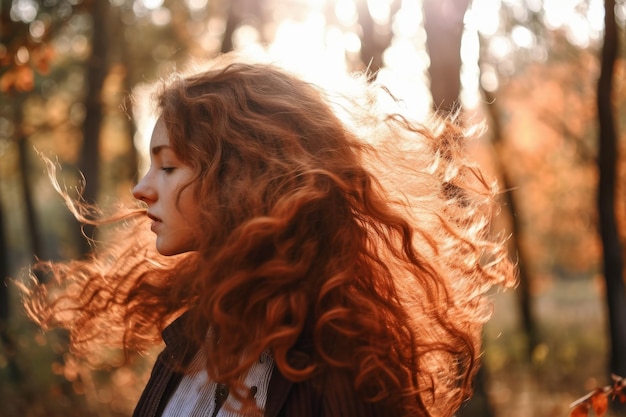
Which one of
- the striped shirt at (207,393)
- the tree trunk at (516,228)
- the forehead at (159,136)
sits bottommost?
the tree trunk at (516,228)

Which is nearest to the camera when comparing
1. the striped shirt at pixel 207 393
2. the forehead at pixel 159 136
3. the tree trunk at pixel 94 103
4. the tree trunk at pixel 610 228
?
the striped shirt at pixel 207 393

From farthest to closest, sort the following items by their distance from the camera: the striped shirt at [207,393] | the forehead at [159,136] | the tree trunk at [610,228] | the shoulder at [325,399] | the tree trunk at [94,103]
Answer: the tree trunk at [94,103] < the tree trunk at [610,228] < the forehead at [159,136] < the striped shirt at [207,393] < the shoulder at [325,399]

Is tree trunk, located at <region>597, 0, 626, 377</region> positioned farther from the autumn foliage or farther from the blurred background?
the autumn foliage

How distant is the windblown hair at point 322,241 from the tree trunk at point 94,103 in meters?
9.06

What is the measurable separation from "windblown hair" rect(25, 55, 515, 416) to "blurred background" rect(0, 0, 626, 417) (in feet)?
0.88

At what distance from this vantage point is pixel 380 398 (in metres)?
2.25

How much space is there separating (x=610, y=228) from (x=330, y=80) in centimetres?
708

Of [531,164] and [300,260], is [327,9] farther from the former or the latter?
[531,164]

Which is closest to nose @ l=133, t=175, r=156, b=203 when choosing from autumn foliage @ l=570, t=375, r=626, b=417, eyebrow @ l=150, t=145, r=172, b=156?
eyebrow @ l=150, t=145, r=172, b=156

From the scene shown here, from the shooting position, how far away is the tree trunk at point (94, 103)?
11484mm

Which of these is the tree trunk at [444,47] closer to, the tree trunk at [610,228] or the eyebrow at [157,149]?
the eyebrow at [157,149]

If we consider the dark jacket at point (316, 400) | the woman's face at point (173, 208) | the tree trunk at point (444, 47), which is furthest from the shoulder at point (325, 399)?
the tree trunk at point (444, 47)

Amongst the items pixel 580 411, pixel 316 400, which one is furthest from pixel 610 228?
pixel 316 400

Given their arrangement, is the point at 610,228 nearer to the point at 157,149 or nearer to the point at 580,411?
the point at 580,411
